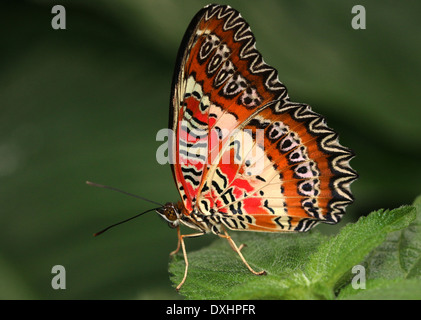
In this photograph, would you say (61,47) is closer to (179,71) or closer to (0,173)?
(0,173)

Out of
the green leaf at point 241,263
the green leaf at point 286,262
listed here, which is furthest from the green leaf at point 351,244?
the green leaf at point 241,263

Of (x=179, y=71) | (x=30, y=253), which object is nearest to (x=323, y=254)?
(x=179, y=71)

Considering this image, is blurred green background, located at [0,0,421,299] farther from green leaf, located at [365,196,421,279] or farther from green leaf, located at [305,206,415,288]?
green leaf, located at [305,206,415,288]

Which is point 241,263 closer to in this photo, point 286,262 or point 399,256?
point 286,262

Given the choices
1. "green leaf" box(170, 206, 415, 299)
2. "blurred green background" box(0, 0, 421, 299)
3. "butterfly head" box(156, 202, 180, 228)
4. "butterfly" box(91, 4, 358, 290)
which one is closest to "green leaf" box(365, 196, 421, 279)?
"green leaf" box(170, 206, 415, 299)

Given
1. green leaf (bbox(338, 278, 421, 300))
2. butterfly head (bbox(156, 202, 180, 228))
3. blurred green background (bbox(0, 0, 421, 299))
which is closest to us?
green leaf (bbox(338, 278, 421, 300))
